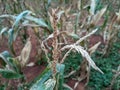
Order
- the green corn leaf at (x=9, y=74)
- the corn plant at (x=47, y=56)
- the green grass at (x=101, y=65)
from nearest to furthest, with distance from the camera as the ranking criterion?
the corn plant at (x=47, y=56)
the green corn leaf at (x=9, y=74)
the green grass at (x=101, y=65)

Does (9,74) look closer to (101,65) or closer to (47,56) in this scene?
(47,56)

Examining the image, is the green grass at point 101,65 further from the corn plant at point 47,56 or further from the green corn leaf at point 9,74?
the green corn leaf at point 9,74

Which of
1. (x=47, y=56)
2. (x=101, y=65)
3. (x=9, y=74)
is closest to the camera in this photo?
(x=47, y=56)

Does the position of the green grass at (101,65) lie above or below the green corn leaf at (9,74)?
below

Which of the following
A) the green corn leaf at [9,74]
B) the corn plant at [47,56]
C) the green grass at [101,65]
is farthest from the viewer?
the green grass at [101,65]

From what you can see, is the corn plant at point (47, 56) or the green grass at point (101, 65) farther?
the green grass at point (101, 65)

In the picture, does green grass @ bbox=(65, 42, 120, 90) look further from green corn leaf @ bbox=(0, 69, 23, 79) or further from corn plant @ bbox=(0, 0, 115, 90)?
green corn leaf @ bbox=(0, 69, 23, 79)

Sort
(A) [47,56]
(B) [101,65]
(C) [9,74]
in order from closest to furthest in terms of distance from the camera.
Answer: (A) [47,56], (C) [9,74], (B) [101,65]

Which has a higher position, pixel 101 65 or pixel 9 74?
pixel 9 74

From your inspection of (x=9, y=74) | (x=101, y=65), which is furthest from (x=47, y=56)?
(x=101, y=65)

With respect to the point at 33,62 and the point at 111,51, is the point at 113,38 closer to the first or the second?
the point at 111,51

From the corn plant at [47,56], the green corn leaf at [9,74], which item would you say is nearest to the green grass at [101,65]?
the corn plant at [47,56]

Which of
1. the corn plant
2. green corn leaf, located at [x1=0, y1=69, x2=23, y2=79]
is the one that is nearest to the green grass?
the corn plant

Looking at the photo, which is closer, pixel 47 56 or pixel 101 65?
pixel 47 56
